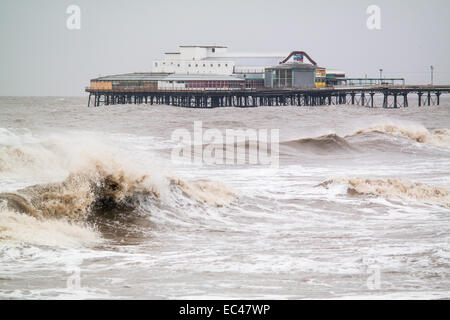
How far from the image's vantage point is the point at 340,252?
33.7 ft

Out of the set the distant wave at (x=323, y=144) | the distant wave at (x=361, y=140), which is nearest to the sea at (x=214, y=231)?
the distant wave at (x=323, y=144)

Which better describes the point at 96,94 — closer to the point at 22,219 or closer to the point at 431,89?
the point at 431,89

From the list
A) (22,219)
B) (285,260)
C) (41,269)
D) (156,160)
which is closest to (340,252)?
(285,260)

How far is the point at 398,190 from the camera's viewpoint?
16672mm

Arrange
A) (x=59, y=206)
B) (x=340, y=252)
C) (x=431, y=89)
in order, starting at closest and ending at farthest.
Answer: (x=340, y=252) → (x=59, y=206) → (x=431, y=89)

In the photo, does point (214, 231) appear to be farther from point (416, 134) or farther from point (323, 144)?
point (416, 134)

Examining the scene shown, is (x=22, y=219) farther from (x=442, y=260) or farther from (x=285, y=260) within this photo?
(x=442, y=260)

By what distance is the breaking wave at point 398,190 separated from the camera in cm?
1600

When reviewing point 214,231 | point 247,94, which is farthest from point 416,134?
point 247,94

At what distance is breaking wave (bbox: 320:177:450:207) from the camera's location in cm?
1600

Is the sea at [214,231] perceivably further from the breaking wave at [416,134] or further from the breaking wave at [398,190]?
the breaking wave at [416,134]
